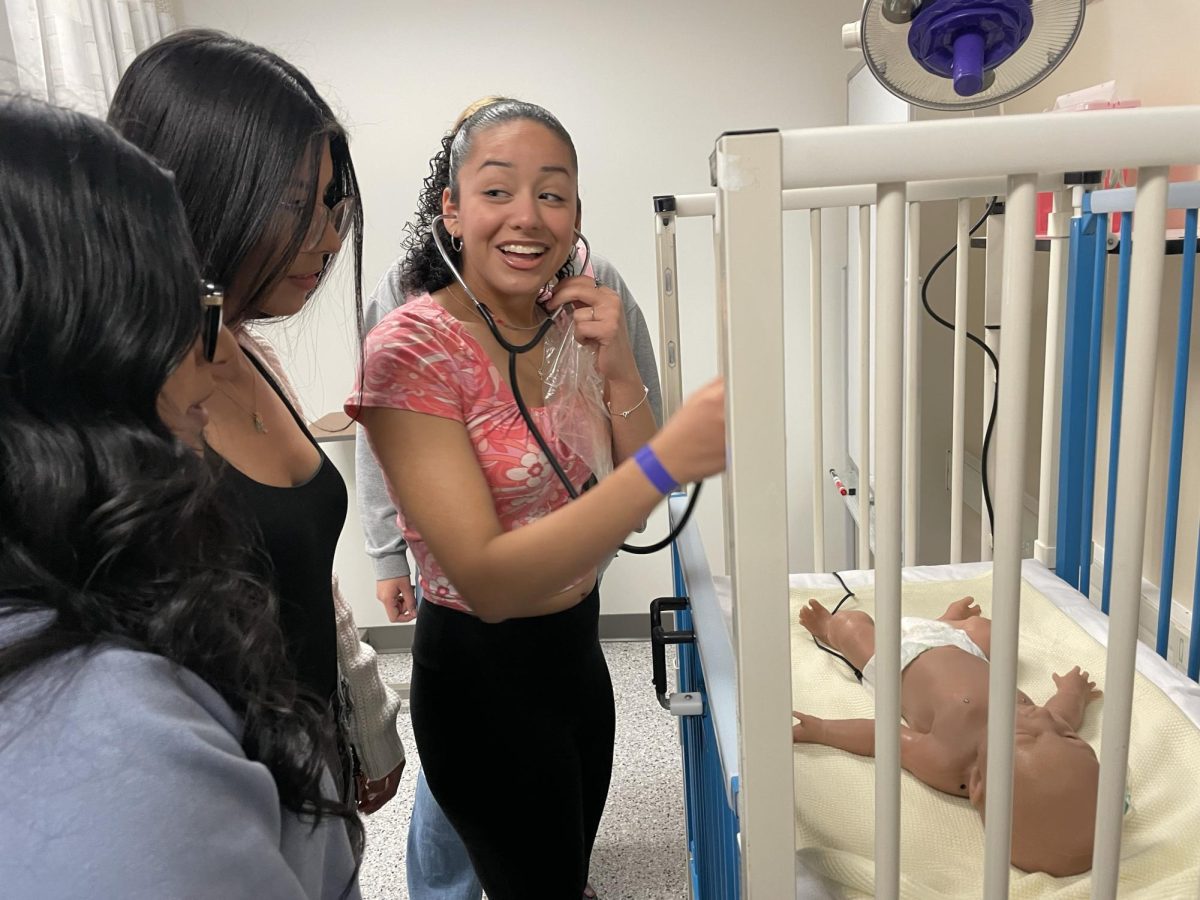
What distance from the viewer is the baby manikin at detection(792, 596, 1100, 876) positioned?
93cm

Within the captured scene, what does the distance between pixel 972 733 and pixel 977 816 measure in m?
0.10

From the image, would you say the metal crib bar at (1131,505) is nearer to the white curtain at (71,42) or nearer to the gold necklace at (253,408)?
the gold necklace at (253,408)

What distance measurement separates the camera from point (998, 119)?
487 millimetres

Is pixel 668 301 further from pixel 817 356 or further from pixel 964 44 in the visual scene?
pixel 964 44

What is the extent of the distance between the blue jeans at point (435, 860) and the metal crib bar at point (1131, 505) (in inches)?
51.6

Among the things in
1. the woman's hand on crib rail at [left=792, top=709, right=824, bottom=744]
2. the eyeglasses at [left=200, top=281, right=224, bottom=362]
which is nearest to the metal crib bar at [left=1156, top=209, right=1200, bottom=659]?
the woman's hand on crib rail at [left=792, top=709, right=824, bottom=744]

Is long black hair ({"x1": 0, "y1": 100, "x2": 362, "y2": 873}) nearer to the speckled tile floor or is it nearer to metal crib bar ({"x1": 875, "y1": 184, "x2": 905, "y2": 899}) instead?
metal crib bar ({"x1": 875, "y1": 184, "x2": 905, "y2": 899})

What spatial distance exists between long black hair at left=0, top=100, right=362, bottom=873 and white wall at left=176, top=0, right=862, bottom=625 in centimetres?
218

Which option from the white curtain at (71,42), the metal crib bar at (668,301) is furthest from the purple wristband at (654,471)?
the white curtain at (71,42)

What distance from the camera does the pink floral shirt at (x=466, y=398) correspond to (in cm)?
94

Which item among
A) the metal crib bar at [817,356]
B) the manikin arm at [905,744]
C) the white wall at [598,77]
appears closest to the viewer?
the manikin arm at [905,744]

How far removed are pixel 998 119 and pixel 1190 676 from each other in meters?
1.11

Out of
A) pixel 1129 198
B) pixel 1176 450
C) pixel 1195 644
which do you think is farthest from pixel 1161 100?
pixel 1195 644

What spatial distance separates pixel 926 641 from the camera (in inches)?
49.9
